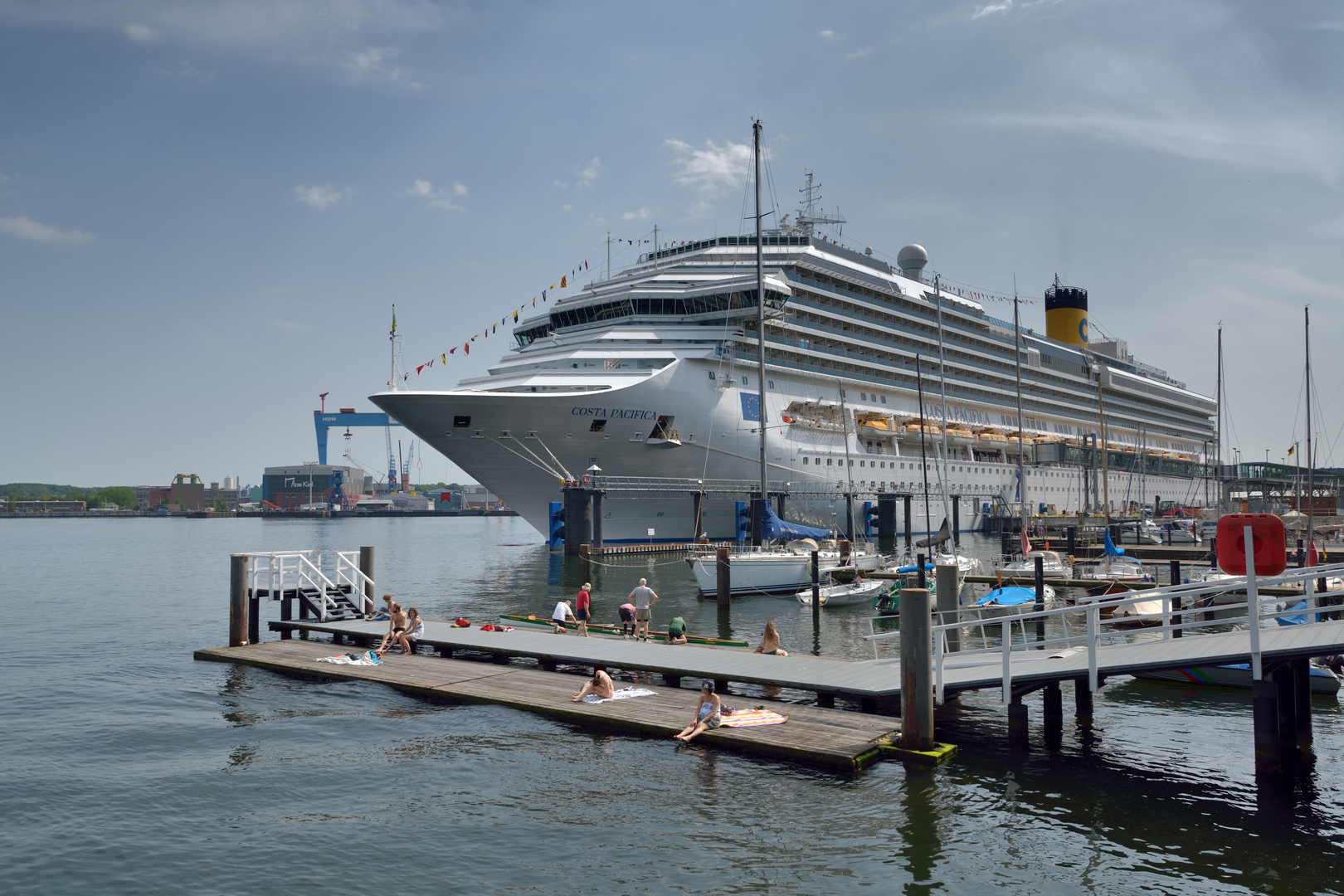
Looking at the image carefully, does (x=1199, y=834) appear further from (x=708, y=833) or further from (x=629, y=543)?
(x=629, y=543)

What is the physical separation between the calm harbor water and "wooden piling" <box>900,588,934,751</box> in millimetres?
531

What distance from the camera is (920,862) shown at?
30.1 ft

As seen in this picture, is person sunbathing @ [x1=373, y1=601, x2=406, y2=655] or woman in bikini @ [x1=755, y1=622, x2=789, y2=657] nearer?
woman in bikini @ [x1=755, y1=622, x2=789, y2=657]

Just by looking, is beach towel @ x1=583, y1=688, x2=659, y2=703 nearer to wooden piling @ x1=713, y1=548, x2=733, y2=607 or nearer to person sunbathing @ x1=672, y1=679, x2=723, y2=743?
person sunbathing @ x1=672, y1=679, x2=723, y2=743

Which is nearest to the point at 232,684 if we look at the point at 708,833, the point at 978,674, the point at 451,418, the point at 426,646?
the point at 426,646

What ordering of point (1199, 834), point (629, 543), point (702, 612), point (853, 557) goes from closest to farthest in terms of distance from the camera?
1. point (1199, 834)
2. point (702, 612)
3. point (853, 557)
4. point (629, 543)

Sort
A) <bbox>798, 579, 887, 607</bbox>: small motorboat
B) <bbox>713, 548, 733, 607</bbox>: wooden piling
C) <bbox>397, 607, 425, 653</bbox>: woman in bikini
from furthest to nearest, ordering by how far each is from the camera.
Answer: <bbox>798, 579, 887, 607</bbox>: small motorboat < <bbox>713, 548, 733, 607</bbox>: wooden piling < <bbox>397, 607, 425, 653</bbox>: woman in bikini

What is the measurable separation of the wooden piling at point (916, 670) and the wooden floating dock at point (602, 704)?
305 mm

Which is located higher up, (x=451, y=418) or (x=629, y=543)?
(x=451, y=418)

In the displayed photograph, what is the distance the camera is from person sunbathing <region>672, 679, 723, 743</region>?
12.9 metres

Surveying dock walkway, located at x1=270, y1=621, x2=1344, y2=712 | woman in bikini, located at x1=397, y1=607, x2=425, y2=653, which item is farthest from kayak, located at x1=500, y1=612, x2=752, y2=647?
woman in bikini, located at x1=397, y1=607, x2=425, y2=653

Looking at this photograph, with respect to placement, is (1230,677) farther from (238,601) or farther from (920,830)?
(238,601)

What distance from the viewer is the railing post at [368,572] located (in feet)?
76.5

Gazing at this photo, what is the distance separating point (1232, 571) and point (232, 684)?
17.3 meters
